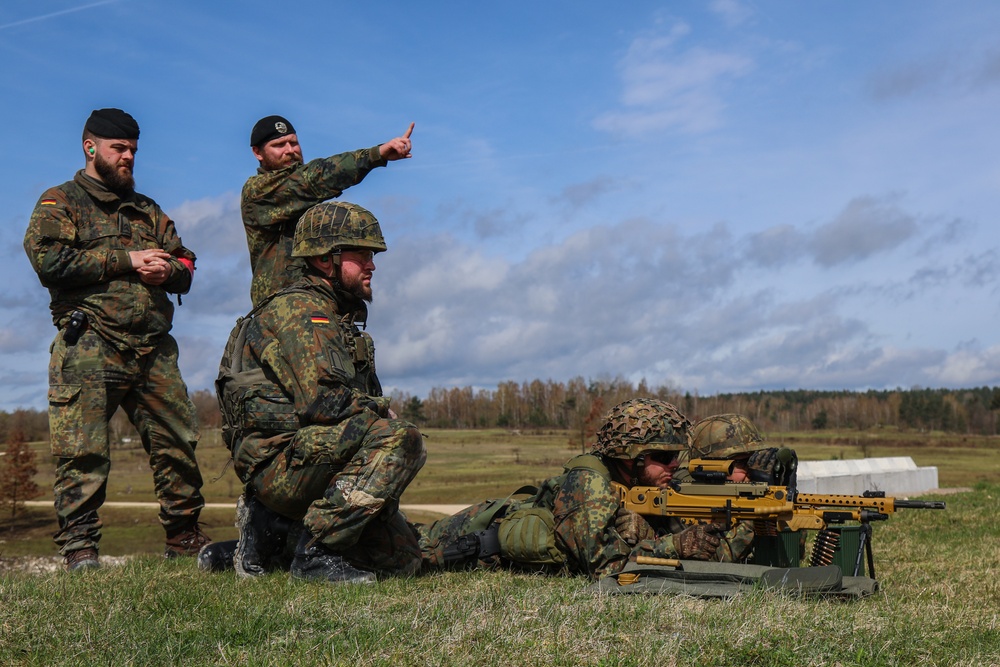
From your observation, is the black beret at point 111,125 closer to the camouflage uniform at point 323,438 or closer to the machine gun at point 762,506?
the camouflage uniform at point 323,438

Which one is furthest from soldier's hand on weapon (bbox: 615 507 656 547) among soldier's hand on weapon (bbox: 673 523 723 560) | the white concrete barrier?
the white concrete barrier

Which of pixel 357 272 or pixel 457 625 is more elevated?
pixel 357 272

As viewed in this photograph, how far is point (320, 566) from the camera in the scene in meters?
5.83

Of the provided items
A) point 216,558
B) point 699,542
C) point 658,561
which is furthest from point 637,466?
point 216,558

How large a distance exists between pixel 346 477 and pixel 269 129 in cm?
337

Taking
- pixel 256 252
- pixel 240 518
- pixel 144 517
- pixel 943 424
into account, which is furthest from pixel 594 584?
pixel 943 424

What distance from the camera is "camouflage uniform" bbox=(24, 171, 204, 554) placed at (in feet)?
24.0

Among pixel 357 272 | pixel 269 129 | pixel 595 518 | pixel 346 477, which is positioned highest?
pixel 269 129

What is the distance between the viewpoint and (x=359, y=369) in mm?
6332

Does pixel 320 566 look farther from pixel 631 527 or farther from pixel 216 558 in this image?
pixel 631 527

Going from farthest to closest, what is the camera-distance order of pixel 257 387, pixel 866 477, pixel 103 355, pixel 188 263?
pixel 866 477
pixel 188 263
pixel 103 355
pixel 257 387

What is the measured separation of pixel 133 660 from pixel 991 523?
35.9ft

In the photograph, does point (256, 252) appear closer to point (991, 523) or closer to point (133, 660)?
point (133, 660)

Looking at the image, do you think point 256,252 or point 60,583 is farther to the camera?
point 256,252
